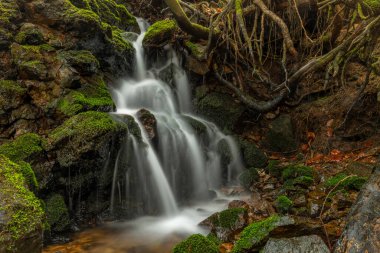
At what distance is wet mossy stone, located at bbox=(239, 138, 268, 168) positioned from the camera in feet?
25.8

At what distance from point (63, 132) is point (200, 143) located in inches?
136

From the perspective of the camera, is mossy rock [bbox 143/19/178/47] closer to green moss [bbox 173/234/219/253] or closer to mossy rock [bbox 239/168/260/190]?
mossy rock [bbox 239/168/260/190]

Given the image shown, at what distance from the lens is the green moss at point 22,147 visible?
4715 millimetres

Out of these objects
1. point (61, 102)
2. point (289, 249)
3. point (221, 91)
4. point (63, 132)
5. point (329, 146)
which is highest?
point (221, 91)

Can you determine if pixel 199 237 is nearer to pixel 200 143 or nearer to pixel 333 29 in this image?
pixel 200 143

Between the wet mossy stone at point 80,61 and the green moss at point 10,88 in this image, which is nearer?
the green moss at point 10,88

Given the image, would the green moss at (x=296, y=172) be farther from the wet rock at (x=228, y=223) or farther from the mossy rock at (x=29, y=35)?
the mossy rock at (x=29, y=35)

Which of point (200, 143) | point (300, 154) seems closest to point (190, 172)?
point (200, 143)

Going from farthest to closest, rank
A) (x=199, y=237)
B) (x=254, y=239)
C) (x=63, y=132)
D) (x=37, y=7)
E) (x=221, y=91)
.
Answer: (x=221, y=91)
(x=37, y=7)
(x=63, y=132)
(x=199, y=237)
(x=254, y=239)

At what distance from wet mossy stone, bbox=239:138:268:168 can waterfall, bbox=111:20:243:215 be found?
0.77 ft

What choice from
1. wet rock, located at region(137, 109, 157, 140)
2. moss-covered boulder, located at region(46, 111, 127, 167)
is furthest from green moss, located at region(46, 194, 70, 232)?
wet rock, located at region(137, 109, 157, 140)

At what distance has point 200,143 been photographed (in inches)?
303

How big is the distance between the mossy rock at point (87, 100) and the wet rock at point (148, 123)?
653 mm

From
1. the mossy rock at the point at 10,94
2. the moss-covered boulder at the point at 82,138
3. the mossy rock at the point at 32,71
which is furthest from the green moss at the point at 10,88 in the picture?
the moss-covered boulder at the point at 82,138
